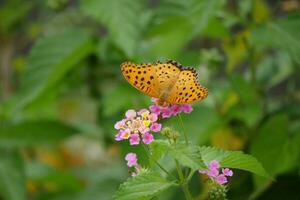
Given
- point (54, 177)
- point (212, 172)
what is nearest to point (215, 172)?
point (212, 172)

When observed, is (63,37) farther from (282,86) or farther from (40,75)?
(282,86)

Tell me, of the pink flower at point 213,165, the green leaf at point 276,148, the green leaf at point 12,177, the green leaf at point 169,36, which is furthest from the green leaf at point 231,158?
the green leaf at point 12,177

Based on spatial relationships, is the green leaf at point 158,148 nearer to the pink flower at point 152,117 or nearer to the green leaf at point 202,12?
the pink flower at point 152,117

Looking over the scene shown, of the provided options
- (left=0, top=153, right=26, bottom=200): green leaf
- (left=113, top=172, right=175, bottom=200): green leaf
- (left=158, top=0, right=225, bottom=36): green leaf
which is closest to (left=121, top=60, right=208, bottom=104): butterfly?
(left=113, top=172, right=175, bottom=200): green leaf

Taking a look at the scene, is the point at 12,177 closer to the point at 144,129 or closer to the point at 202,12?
the point at 202,12

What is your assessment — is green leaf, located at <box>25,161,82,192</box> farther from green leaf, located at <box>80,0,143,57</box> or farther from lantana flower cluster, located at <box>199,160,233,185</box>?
lantana flower cluster, located at <box>199,160,233,185</box>

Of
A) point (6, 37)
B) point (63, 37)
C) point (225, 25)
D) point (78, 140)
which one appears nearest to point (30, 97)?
point (63, 37)
